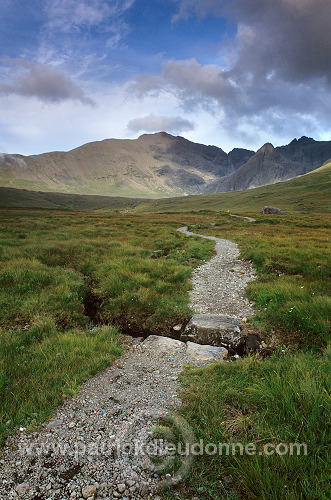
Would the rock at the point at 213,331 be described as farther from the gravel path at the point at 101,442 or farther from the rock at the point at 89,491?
the rock at the point at 89,491

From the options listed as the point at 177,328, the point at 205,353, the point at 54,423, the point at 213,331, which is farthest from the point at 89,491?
the point at 177,328

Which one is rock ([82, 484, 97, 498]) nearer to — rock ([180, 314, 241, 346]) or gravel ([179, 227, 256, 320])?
rock ([180, 314, 241, 346])

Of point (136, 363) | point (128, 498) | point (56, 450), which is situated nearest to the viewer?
point (128, 498)

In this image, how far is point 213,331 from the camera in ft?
28.8

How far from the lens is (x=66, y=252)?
61.0 ft

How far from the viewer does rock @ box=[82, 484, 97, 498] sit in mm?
3408

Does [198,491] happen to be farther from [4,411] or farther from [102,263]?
[102,263]

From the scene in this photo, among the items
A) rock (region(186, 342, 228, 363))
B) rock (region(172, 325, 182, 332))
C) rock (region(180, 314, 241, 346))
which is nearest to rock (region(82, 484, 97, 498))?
rock (region(186, 342, 228, 363))

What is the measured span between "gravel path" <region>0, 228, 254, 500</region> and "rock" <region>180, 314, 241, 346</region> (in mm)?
1547

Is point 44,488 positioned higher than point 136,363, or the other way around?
point 44,488

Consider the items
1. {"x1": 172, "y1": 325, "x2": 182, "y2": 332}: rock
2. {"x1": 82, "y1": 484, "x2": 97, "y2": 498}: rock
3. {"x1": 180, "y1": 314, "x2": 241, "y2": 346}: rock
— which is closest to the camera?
{"x1": 82, "y1": 484, "x2": 97, "y2": 498}: rock

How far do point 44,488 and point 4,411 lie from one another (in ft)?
6.56

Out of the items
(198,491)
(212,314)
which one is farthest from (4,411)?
(212,314)

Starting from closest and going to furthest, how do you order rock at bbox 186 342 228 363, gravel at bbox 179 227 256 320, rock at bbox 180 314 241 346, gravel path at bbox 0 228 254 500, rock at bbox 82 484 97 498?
rock at bbox 82 484 97 498 < gravel path at bbox 0 228 254 500 < rock at bbox 186 342 228 363 < rock at bbox 180 314 241 346 < gravel at bbox 179 227 256 320
